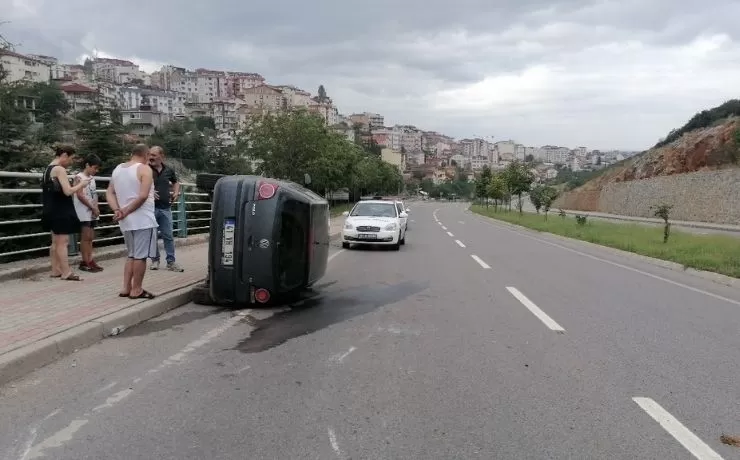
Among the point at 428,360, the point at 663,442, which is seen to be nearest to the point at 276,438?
the point at 428,360

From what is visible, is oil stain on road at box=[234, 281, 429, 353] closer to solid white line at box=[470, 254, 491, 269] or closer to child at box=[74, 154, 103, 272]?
solid white line at box=[470, 254, 491, 269]

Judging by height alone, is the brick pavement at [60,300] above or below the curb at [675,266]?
above

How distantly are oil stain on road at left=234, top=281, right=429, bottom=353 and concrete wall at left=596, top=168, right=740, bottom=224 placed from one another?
39016 mm

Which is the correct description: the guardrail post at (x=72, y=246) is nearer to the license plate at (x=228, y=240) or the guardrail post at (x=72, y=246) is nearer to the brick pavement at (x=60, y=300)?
the brick pavement at (x=60, y=300)

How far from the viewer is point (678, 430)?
3.64 metres

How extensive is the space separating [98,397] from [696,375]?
484cm

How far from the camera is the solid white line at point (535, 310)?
21.6 feet

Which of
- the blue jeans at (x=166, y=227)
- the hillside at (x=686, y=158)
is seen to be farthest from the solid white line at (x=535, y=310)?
the hillside at (x=686, y=158)

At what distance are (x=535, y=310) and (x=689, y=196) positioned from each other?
4534cm

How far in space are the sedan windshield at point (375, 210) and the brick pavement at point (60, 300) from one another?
866 cm

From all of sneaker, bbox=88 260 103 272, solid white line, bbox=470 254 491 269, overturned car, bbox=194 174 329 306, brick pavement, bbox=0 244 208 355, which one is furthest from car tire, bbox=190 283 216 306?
solid white line, bbox=470 254 491 269

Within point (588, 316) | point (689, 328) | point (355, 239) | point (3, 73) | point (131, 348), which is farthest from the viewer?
point (355, 239)

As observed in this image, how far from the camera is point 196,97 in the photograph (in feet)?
645

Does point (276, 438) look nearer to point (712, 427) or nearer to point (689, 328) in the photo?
point (712, 427)
